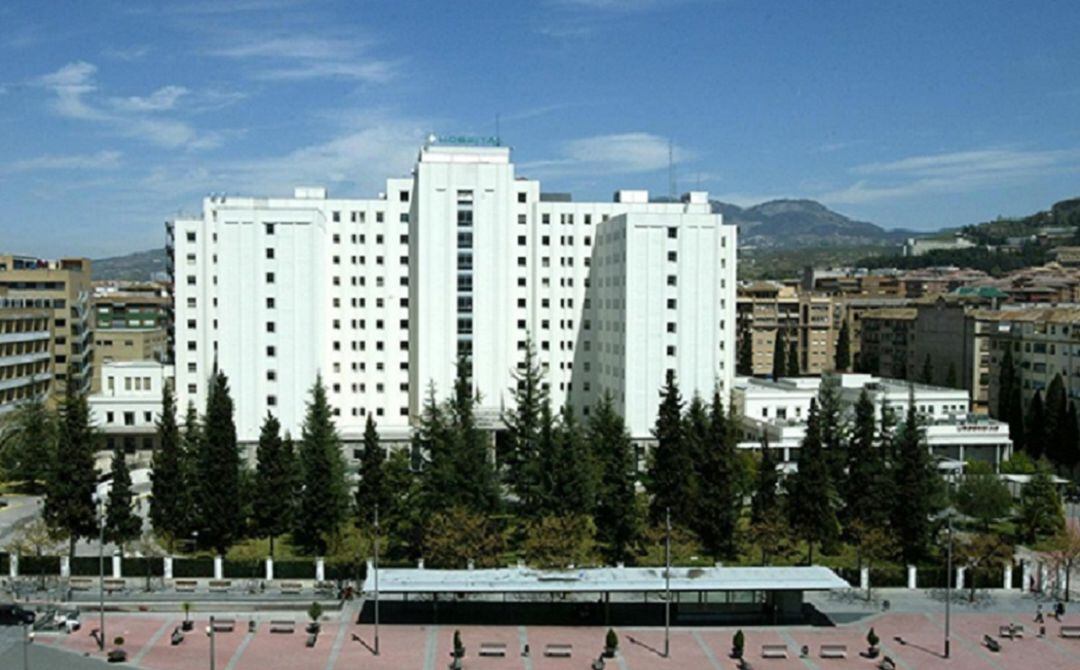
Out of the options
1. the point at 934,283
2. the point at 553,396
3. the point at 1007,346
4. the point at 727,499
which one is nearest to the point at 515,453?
the point at 727,499

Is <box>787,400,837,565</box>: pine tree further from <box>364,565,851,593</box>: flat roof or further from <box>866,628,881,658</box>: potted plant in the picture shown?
<box>866,628,881,658</box>: potted plant

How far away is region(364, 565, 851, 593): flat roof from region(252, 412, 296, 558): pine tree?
9.43 meters

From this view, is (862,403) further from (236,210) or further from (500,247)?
(236,210)

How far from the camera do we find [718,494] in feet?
164

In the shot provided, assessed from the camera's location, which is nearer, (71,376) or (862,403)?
(862,403)

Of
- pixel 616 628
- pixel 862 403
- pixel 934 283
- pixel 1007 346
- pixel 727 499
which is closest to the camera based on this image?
pixel 616 628

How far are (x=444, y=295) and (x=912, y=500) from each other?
3505 centimetres

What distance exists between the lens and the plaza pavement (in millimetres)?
36156

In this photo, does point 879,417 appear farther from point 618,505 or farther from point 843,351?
point 843,351

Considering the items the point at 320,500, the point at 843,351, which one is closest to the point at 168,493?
the point at 320,500

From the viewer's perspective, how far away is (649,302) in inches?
2692

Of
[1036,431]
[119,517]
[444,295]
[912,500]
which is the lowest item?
[119,517]

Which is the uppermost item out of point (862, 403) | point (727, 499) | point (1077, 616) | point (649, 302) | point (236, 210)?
point (236, 210)

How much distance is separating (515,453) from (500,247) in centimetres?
1913
